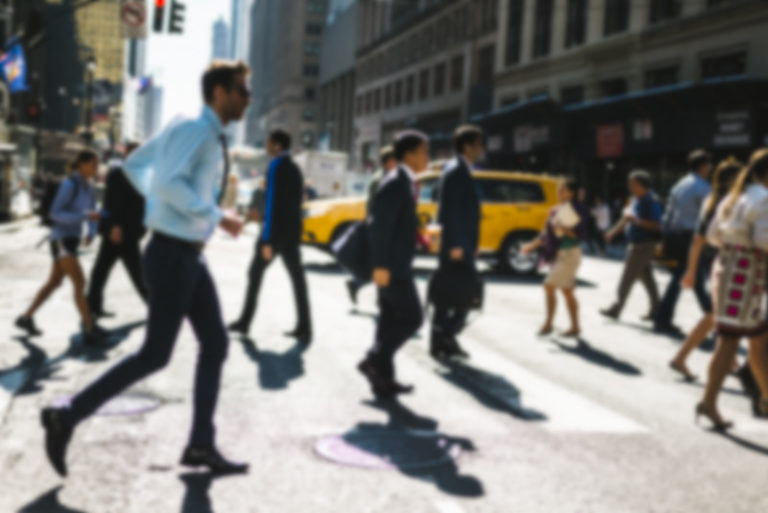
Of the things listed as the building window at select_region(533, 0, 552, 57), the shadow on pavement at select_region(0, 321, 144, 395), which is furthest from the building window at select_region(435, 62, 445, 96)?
the shadow on pavement at select_region(0, 321, 144, 395)

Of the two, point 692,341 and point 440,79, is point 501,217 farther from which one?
point 440,79

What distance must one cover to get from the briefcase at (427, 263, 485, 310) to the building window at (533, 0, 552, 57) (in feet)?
108

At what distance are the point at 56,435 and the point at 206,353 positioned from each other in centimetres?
76

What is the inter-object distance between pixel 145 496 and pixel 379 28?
79697 mm

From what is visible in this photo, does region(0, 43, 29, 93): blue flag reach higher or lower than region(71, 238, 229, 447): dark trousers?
higher

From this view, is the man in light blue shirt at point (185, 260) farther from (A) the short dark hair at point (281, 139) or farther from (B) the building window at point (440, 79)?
(B) the building window at point (440, 79)

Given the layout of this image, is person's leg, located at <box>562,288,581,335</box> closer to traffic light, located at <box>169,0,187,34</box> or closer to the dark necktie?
the dark necktie

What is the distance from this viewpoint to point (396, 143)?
6707mm

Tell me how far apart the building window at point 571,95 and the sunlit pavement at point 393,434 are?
2802cm

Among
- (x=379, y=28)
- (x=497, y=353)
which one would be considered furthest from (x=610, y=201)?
(x=379, y=28)

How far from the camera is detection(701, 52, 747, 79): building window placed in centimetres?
2661

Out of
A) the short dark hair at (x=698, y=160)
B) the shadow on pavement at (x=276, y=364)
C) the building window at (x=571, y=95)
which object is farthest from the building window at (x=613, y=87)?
the shadow on pavement at (x=276, y=364)

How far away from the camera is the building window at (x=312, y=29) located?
15100 cm

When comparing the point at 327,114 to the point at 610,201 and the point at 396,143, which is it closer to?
the point at 610,201
